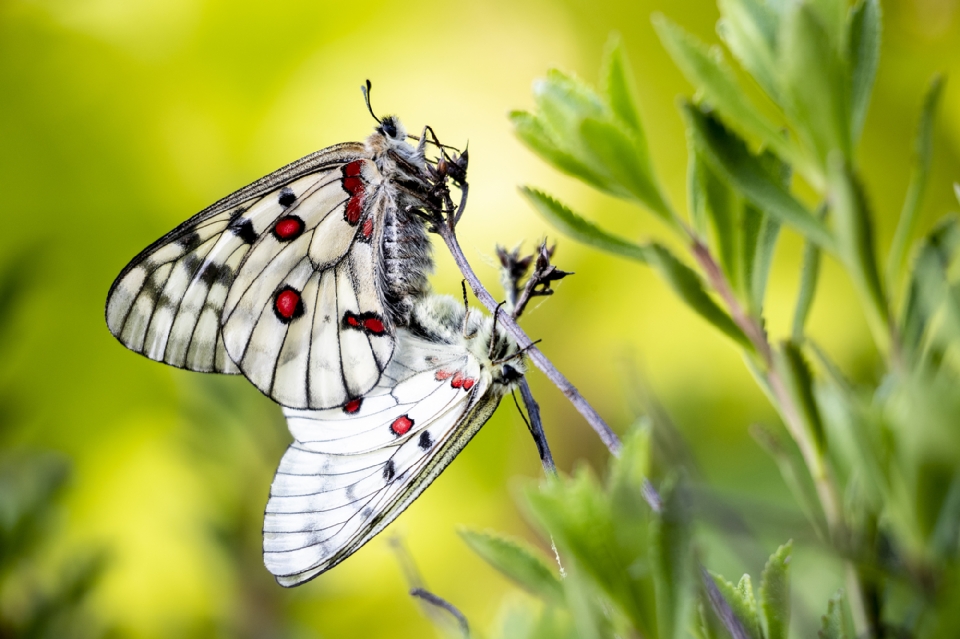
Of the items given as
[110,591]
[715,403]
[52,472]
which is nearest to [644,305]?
[715,403]

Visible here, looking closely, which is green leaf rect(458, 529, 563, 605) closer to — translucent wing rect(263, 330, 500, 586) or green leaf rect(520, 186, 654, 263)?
green leaf rect(520, 186, 654, 263)

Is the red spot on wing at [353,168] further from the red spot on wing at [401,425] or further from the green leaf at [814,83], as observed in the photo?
the green leaf at [814,83]

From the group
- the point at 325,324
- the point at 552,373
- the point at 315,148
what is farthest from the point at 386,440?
the point at 315,148

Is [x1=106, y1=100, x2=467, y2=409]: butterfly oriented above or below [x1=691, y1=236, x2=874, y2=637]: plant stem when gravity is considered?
above

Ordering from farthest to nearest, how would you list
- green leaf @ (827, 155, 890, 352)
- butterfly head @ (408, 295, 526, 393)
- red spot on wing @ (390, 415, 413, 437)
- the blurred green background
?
the blurred green background, red spot on wing @ (390, 415, 413, 437), butterfly head @ (408, 295, 526, 393), green leaf @ (827, 155, 890, 352)

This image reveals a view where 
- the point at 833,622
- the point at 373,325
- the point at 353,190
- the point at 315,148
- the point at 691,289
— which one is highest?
the point at 315,148

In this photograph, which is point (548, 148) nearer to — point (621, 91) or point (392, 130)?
point (621, 91)

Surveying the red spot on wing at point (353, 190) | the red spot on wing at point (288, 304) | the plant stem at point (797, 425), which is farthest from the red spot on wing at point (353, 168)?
the plant stem at point (797, 425)

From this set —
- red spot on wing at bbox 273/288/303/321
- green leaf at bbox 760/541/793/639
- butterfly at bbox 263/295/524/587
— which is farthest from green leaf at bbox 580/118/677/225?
red spot on wing at bbox 273/288/303/321
